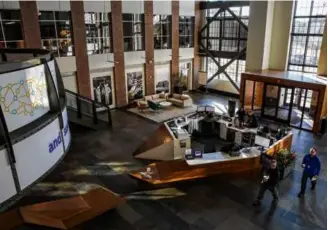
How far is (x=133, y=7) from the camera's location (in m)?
16.8

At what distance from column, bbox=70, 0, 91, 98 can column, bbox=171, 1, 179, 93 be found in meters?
6.60

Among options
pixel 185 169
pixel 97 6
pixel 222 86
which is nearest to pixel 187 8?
pixel 222 86

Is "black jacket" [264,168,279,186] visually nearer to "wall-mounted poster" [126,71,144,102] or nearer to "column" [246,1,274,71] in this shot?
"column" [246,1,274,71]

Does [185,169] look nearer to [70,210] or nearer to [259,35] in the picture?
[70,210]

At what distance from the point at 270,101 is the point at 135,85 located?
27.9 feet

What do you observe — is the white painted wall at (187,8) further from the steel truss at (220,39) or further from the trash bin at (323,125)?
the trash bin at (323,125)

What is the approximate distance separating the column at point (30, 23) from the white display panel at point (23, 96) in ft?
42.8

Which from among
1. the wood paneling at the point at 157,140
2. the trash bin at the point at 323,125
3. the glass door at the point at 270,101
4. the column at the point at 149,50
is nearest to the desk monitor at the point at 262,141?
the wood paneling at the point at 157,140

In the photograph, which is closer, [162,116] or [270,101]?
[270,101]

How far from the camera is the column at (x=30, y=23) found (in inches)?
512

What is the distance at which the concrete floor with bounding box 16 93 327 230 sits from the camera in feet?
23.2

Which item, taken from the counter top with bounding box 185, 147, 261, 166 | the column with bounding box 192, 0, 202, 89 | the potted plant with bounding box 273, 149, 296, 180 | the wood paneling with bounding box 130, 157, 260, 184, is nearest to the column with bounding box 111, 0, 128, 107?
the column with bounding box 192, 0, 202, 89

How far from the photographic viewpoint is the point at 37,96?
2.01 m

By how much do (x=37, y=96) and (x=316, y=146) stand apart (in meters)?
12.4
